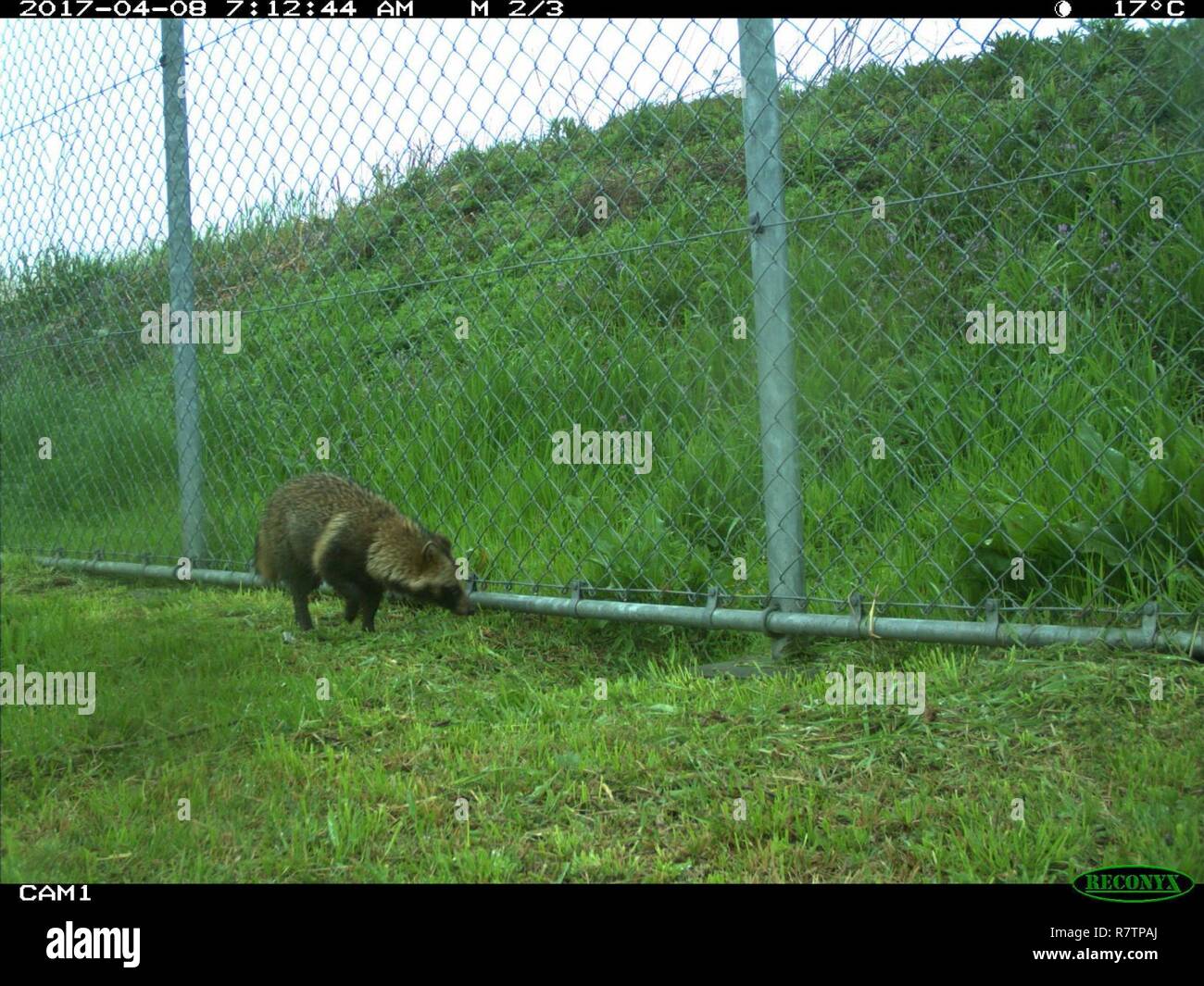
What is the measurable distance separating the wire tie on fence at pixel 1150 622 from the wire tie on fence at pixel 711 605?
1.53m

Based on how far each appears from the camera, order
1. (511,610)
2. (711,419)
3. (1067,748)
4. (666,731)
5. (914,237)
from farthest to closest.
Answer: (914,237) < (711,419) < (511,610) < (666,731) < (1067,748)

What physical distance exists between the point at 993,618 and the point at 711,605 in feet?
3.58

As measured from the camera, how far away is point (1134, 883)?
8.21 ft

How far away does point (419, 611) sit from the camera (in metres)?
5.75

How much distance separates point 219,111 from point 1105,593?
198 inches

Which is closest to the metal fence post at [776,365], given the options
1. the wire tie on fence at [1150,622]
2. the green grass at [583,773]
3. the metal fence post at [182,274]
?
the green grass at [583,773]

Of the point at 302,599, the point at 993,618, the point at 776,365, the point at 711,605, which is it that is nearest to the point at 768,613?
the point at 711,605

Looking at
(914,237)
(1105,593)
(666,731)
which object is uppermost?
(914,237)

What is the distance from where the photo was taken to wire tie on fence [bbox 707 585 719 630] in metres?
4.42

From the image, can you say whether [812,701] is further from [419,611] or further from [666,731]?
[419,611]

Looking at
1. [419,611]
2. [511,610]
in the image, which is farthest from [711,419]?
[419,611]

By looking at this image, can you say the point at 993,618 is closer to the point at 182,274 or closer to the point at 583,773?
the point at 583,773

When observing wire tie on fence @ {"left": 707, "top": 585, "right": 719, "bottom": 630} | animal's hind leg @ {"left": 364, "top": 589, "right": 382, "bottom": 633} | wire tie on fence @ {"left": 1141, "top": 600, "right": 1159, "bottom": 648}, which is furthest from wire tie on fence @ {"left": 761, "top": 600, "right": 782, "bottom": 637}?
animal's hind leg @ {"left": 364, "top": 589, "right": 382, "bottom": 633}

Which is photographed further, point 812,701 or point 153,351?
point 153,351
